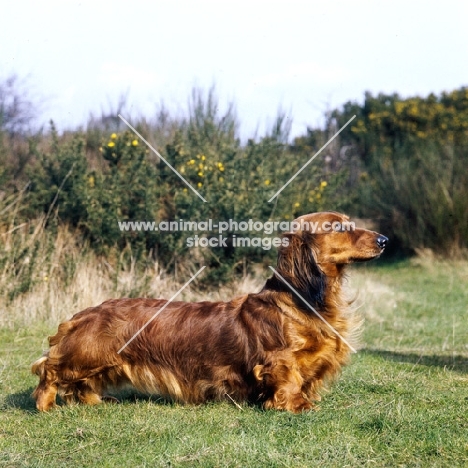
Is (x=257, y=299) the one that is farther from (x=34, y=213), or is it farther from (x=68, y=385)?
(x=34, y=213)

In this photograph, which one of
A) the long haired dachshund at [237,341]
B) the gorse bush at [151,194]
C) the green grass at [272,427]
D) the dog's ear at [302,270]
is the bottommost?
the green grass at [272,427]

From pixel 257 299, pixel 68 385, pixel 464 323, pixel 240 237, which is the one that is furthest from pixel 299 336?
pixel 240 237

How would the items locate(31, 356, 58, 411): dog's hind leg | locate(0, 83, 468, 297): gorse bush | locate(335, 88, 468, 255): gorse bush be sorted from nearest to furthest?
1. locate(31, 356, 58, 411): dog's hind leg
2. locate(0, 83, 468, 297): gorse bush
3. locate(335, 88, 468, 255): gorse bush

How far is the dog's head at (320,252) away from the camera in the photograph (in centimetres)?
491

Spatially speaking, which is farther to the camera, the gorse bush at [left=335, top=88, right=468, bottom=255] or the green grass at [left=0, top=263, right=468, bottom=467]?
the gorse bush at [left=335, top=88, right=468, bottom=255]

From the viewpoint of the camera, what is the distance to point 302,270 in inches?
194

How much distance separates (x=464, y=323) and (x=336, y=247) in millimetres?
4229

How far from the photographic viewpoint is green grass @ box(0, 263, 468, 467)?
3734 millimetres

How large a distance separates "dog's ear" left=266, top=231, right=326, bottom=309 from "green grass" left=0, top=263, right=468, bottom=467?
777 mm

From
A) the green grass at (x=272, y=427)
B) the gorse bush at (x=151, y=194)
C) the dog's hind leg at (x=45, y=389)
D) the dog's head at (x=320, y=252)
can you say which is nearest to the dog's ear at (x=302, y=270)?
the dog's head at (x=320, y=252)

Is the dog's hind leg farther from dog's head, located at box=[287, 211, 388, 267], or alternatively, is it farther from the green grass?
dog's head, located at box=[287, 211, 388, 267]

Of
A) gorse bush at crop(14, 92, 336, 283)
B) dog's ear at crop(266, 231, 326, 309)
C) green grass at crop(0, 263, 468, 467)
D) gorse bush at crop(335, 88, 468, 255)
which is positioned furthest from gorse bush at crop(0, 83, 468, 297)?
dog's ear at crop(266, 231, 326, 309)

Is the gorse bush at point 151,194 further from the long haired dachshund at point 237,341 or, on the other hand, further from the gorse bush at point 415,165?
the gorse bush at point 415,165

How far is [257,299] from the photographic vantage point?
5059 millimetres
